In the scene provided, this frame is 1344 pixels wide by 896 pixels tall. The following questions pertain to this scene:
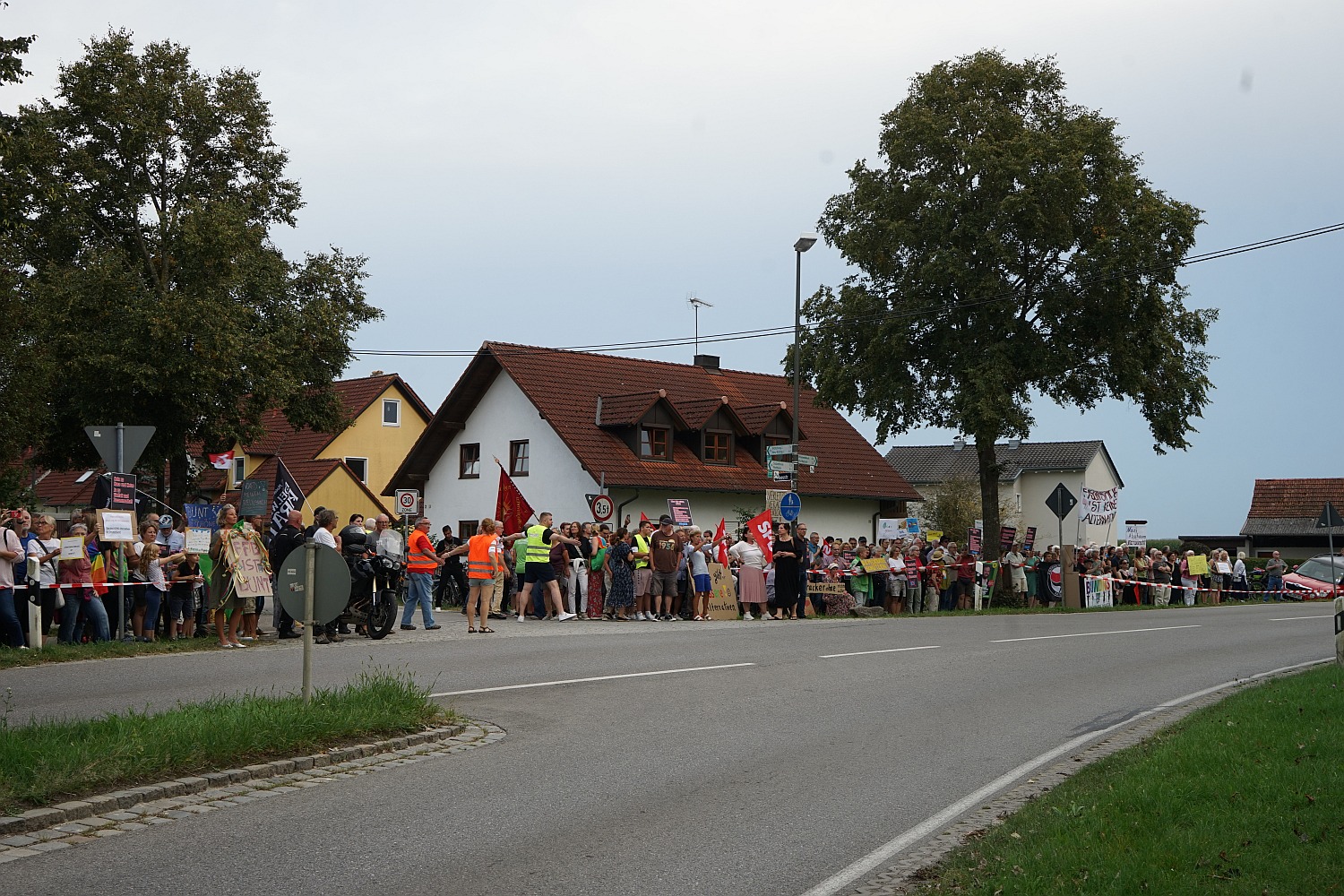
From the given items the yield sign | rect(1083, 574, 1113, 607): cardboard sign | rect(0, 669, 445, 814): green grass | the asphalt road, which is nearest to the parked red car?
rect(1083, 574, 1113, 607): cardboard sign

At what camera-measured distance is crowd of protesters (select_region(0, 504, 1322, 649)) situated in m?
17.5

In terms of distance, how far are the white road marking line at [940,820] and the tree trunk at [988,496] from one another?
26511mm

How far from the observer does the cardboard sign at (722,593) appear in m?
27.1

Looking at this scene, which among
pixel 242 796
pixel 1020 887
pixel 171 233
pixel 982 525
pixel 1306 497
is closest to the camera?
pixel 1020 887

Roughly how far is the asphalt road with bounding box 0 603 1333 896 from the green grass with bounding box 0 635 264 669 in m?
0.52

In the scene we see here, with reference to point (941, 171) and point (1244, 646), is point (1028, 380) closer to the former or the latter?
point (941, 171)

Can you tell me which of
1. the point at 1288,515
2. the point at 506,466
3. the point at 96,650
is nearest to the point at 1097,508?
the point at 506,466

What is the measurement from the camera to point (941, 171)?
40.2m

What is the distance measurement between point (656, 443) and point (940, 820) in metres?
38.2

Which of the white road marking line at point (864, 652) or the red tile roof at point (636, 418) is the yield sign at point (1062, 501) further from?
the white road marking line at point (864, 652)

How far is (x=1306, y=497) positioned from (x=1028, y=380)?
4632 centimetres

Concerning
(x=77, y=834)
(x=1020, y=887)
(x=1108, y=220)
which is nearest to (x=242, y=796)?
(x=77, y=834)

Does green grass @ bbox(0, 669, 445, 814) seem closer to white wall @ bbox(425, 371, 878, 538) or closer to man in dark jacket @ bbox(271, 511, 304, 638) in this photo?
man in dark jacket @ bbox(271, 511, 304, 638)

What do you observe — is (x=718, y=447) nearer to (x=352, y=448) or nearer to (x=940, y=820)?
(x=352, y=448)
